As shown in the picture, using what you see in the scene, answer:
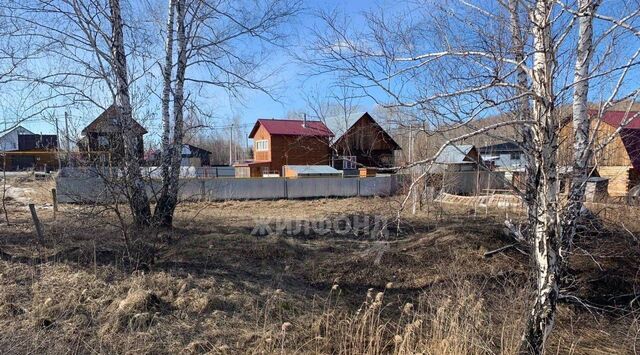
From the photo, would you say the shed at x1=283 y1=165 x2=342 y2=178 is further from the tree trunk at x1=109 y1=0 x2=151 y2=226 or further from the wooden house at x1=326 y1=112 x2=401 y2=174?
the tree trunk at x1=109 y1=0 x2=151 y2=226

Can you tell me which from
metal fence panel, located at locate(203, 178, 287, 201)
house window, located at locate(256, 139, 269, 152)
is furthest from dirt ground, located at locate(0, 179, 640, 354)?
house window, located at locate(256, 139, 269, 152)

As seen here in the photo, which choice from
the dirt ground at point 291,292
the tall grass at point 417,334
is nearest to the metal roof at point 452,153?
the dirt ground at point 291,292

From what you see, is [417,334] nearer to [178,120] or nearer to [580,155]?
[580,155]

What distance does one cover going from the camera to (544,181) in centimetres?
230

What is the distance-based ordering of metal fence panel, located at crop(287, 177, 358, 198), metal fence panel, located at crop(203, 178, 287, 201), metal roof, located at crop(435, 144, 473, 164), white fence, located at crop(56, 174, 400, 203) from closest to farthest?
metal roof, located at crop(435, 144, 473, 164)
white fence, located at crop(56, 174, 400, 203)
metal fence panel, located at crop(203, 178, 287, 201)
metal fence panel, located at crop(287, 177, 358, 198)

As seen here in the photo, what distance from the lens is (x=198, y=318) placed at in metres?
3.71

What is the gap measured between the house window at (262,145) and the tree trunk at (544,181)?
2721 centimetres

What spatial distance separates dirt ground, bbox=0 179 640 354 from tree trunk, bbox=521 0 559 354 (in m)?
0.31

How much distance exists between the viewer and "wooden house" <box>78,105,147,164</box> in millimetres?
5130

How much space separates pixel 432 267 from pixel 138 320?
4106 mm

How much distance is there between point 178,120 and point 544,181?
6691 mm

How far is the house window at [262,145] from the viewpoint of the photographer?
95.5 ft

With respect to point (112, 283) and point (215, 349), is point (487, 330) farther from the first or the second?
point (112, 283)

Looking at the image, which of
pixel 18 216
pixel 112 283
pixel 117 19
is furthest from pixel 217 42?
pixel 18 216
